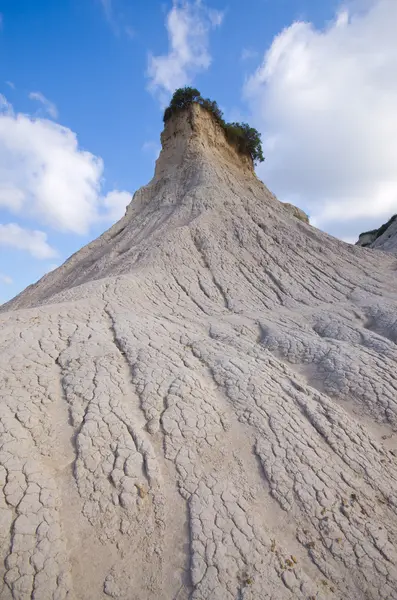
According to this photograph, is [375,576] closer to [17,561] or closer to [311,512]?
[311,512]

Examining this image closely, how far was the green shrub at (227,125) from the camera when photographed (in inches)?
542

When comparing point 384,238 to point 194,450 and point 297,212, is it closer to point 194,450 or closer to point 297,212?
point 297,212

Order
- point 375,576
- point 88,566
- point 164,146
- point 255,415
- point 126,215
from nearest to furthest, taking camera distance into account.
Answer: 1. point 88,566
2. point 375,576
3. point 255,415
4. point 126,215
5. point 164,146

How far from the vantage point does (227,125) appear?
1510 centimetres

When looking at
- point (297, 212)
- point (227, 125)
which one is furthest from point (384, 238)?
point (227, 125)

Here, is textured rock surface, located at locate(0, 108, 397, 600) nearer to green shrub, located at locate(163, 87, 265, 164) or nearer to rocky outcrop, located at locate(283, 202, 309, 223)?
green shrub, located at locate(163, 87, 265, 164)

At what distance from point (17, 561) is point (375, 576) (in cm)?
243

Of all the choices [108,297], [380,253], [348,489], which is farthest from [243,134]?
[348,489]

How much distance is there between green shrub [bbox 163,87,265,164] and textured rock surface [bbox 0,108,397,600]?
430 inches

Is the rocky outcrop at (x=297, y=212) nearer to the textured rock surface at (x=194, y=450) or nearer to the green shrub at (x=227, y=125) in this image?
the green shrub at (x=227, y=125)

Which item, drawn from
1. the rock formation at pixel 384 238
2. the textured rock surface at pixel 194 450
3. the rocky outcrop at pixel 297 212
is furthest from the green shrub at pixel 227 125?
the textured rock surface at pixel 194 450

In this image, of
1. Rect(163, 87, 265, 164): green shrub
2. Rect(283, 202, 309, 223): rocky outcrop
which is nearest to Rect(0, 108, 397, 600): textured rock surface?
Rect(163, 87, 265, 164): green shrub

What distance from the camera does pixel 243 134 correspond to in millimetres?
15289

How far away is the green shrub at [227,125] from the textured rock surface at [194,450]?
10931 millimetres
